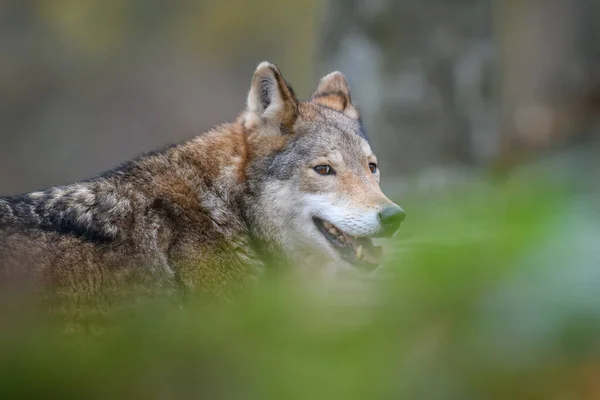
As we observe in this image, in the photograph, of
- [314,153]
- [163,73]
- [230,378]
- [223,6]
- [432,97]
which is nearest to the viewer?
[230,378]

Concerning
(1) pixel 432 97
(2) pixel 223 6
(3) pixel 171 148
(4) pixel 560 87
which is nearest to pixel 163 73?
(2) pixel 223 6

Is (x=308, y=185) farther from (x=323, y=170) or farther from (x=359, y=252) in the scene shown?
(x=359, y=252)

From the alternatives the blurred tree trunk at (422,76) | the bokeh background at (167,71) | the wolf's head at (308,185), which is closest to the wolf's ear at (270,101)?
the wolf's head at (308,185)

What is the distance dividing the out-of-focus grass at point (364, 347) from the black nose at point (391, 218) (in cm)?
328

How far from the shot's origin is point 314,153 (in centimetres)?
553

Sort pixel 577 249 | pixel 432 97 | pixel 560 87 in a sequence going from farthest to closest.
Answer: pixel 560 87, pixel 432 97, pixel 577 249

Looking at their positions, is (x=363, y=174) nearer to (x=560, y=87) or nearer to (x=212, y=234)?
(x=212, y=234)

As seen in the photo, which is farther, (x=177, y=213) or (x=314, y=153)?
(x=314, y=153)

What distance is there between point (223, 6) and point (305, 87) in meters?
3.32

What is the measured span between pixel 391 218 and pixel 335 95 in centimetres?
158

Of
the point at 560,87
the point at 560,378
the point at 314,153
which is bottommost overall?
the point at 560,378

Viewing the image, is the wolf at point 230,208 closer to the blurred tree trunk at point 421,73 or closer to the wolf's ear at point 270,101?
the wolf's ear at point 270,101

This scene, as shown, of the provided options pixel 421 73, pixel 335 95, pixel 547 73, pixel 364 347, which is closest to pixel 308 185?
pixel 335 95

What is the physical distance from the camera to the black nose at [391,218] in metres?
5.16
